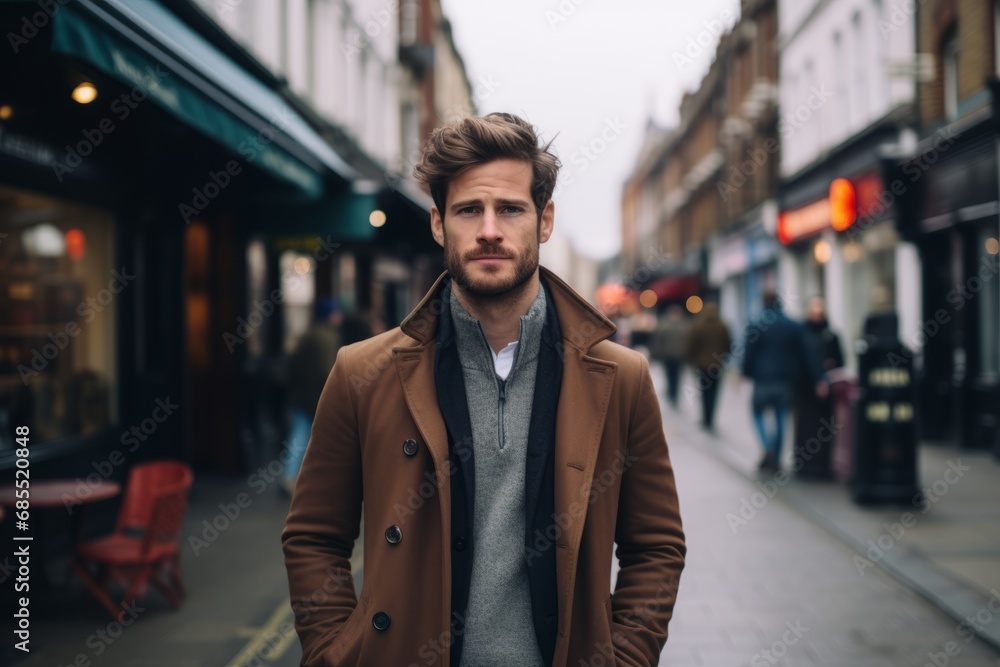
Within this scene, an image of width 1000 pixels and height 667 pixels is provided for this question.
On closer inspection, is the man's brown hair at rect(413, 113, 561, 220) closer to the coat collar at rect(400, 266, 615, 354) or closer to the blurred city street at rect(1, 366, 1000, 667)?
the coat collar at rect(400, 266, 615, 354)

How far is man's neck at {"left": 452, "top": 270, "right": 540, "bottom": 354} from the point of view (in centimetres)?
224

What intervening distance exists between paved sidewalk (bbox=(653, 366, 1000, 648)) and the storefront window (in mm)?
6048

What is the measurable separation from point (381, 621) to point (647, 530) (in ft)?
2.10

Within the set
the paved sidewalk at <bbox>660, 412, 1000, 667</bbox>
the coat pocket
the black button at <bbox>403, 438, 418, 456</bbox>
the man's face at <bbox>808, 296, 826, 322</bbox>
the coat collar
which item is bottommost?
the paved sidewalk at <bbox>660, 412, 1000, 667</bbox>

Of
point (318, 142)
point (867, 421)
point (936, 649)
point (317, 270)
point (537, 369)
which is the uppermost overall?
point (318, 142)

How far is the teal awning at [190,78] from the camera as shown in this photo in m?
5.27

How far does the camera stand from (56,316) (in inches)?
330

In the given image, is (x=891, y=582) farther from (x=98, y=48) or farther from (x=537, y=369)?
(x=98, y=48)

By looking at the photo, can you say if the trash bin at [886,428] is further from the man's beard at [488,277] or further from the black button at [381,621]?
the black button at [381,621]

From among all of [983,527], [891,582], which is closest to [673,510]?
[891,582]

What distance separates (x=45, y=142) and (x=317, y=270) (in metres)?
9.02

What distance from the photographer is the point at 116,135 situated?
868 cm

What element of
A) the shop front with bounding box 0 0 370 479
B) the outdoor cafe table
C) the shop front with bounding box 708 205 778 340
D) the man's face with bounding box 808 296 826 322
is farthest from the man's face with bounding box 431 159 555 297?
the shop front with bounding box 708 205 778 340

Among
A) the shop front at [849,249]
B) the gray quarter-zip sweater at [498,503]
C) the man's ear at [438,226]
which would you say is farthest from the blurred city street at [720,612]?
the shop front at [849,249]
